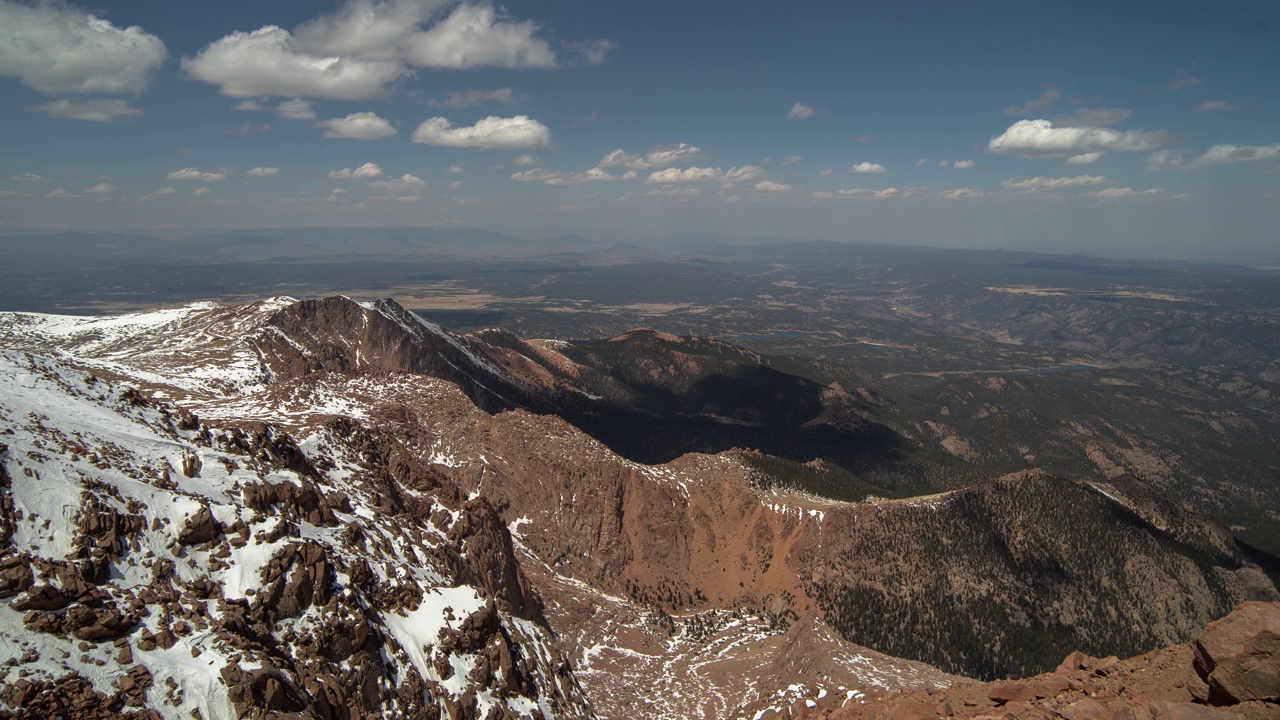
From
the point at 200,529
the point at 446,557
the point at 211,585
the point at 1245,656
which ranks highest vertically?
the point at 1245,656

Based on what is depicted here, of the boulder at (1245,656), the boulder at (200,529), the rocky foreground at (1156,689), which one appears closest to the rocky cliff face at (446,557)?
the boulder at (200,529)

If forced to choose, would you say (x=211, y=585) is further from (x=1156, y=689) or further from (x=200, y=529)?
(x=1156, y=689)

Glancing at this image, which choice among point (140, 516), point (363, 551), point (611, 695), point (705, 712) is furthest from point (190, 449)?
point (705, 712)

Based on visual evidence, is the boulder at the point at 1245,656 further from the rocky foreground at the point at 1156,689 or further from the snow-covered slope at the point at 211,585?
the snow-covered slope at the point at 211,585

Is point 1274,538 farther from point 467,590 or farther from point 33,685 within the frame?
point 33,685

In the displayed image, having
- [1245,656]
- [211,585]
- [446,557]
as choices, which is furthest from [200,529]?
[1245,656]

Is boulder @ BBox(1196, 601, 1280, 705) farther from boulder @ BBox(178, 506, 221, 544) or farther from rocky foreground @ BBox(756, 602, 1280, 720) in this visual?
boulder @ BBox(178, 506, 221, 544)

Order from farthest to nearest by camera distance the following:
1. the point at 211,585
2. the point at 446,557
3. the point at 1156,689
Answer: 1. the point at 446,557
2. the point at 211,585
3. the point at 1156,689
